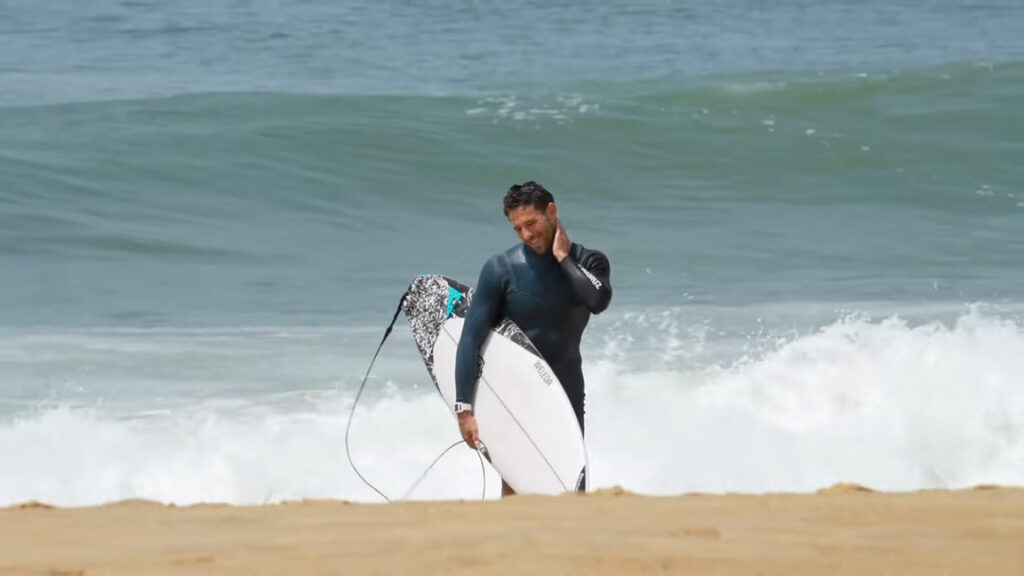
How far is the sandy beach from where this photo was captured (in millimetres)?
3426

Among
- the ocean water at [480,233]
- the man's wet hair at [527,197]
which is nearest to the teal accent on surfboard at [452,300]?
the man's wet hair at [527,197]

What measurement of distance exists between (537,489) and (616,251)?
750 centimetres

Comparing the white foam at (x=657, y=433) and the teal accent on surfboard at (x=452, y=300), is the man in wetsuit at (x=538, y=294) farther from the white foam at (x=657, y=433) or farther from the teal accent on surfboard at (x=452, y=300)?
the white foam at (x=657, y=433)

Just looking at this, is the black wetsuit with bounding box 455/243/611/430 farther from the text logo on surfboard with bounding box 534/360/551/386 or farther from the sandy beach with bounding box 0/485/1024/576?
the sandy beach with bounding box 0/485/1024/576

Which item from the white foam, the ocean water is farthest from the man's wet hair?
the ocean water

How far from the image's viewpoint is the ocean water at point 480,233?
26.0ft

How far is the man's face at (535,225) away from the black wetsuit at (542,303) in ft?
0.16

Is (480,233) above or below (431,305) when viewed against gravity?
above

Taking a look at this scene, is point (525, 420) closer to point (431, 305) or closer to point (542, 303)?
point (542, 303)

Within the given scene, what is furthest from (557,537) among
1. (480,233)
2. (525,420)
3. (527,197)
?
(480,233)

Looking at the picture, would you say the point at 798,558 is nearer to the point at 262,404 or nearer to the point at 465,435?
the point at 465,435

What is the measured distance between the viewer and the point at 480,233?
13445 millimetres

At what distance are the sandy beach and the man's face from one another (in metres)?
0.89

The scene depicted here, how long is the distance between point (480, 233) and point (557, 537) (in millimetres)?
9819
